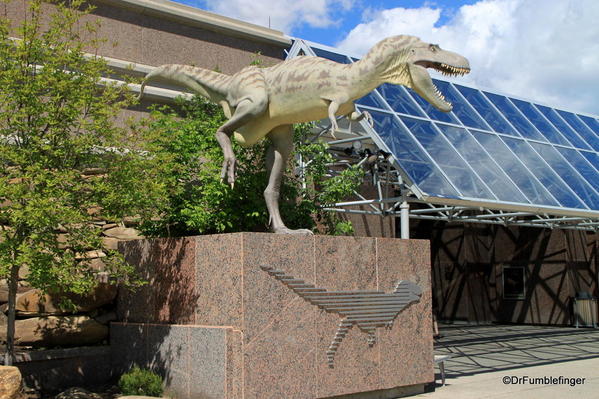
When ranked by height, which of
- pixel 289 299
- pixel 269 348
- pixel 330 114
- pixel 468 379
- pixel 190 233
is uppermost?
pixel 330 114

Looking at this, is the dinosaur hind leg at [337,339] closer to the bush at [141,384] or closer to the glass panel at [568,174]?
the bush at [141,384]

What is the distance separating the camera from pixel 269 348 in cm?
877

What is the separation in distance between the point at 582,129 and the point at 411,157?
31.3 ft

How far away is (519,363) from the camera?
13.8m

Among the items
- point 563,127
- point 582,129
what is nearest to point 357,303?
point 563,127

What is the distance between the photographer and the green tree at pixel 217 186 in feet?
34.0

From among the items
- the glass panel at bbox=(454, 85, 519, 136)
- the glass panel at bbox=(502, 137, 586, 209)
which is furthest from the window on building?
the glass panel at bbox=(502, 137, 586, 209)

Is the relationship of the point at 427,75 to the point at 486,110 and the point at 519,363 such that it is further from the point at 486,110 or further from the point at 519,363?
the point at 486,110

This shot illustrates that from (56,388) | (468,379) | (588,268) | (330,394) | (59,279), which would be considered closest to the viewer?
(59,279)

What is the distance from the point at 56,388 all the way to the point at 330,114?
18.1 feet

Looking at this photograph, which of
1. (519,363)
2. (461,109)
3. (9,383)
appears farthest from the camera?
(461,109)

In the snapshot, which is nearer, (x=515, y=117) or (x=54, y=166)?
(x=54, y=166)

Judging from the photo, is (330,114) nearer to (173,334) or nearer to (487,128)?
(173,334)

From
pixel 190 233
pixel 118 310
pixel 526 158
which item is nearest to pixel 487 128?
pixel 526 158
